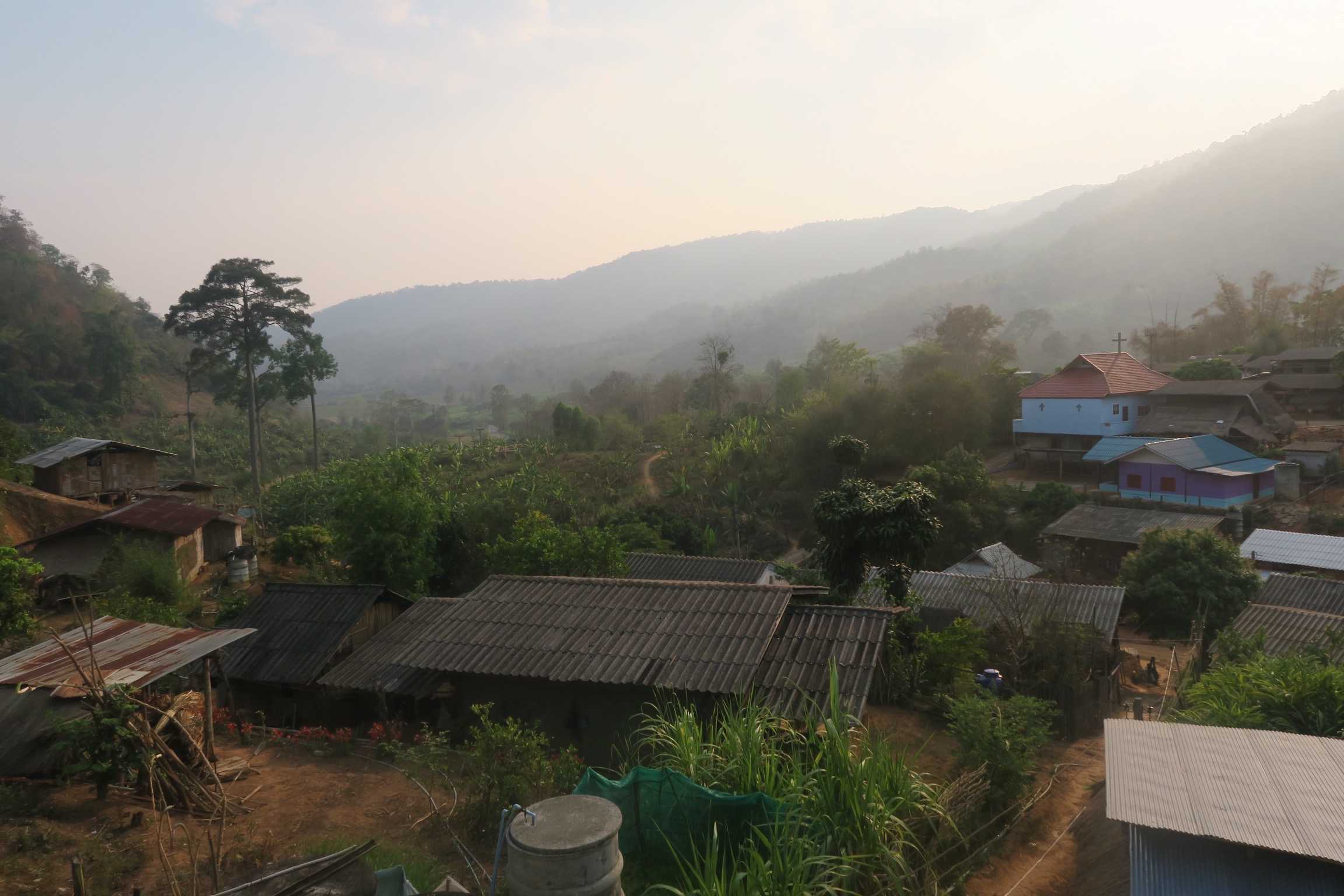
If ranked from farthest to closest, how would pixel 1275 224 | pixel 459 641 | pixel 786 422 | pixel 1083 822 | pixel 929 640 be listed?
pixel 1275 224 → pixel 786 422 → pixel 929 640 → pixel 459 641 → pixel 1083 822

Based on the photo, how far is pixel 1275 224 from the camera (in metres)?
107

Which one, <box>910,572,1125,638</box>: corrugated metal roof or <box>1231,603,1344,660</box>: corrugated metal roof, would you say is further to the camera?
<box>910,572,1125,638</box>: corrugated metal roof

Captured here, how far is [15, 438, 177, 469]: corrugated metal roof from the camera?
24719 mm

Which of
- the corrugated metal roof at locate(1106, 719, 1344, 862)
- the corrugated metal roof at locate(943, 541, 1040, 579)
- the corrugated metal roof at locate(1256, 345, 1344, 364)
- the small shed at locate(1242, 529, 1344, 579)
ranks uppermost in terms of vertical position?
the corrugated metal roof at locate(1256, 345, 1344, 364)

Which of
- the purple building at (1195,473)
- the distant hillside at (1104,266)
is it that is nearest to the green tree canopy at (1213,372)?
the purple building at (1195,473)

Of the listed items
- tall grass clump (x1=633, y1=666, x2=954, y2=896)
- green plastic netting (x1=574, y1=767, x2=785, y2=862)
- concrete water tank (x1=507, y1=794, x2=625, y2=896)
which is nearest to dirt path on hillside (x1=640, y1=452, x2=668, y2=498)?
tall grass clump (x1=633, y1=666, x2=954, y2=896)

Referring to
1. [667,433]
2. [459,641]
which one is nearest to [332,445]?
[667,433]

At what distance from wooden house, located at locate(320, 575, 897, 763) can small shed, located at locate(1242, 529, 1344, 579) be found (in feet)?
54.5

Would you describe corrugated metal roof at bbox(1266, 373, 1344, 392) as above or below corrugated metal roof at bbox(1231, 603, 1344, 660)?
above

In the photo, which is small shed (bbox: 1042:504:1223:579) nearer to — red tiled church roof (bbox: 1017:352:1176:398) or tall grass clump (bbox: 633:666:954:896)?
red tiled church roof (bbox: 1017:352:1176:398)

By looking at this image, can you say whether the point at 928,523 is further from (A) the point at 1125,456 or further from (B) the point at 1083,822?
(A) the point at 1125,456

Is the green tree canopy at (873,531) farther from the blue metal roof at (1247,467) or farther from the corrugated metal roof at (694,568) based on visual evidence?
the blue metal roof at (1247,467)

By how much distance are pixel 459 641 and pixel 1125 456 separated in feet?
85.8

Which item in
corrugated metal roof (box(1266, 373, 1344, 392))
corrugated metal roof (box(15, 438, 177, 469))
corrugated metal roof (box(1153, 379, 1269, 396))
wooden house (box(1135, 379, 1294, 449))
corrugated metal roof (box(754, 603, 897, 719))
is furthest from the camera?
corrugated metal roof (box(1266, 373, 1344, 392))
